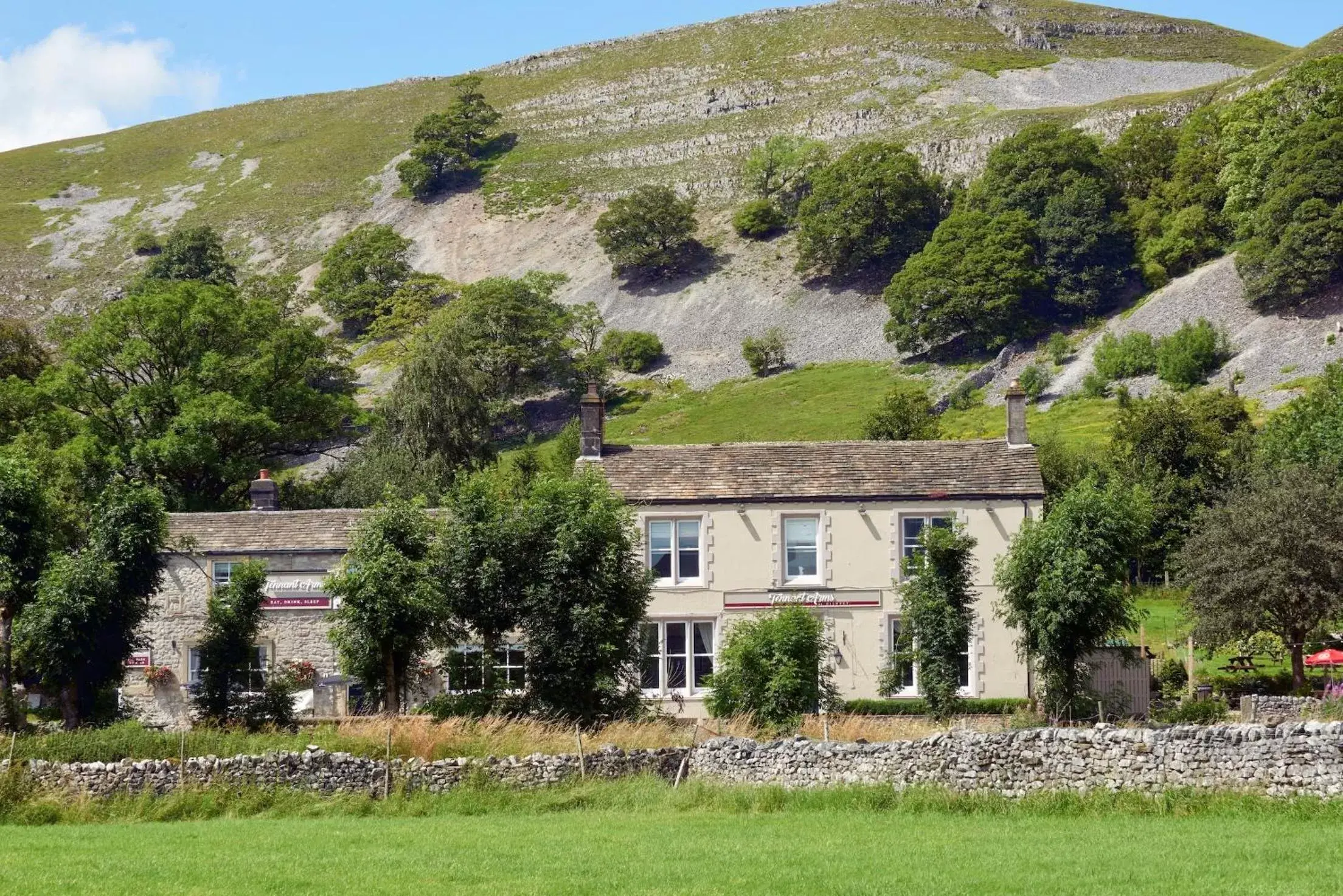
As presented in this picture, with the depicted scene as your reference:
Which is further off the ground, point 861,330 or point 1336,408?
point 861,330

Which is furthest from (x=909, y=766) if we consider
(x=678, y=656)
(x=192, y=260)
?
(x=192, y=260)

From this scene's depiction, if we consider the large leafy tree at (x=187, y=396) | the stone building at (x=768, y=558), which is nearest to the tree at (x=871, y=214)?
the large leafy tree at (x=187, y=396)

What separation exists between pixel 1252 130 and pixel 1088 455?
69.7 metres

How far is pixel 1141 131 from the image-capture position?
14488cm

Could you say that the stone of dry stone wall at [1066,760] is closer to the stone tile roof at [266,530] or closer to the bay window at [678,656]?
the bay window at [678,656]

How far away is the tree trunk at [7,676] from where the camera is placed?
3391 centimetres

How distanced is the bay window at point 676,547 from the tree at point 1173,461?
26.7m

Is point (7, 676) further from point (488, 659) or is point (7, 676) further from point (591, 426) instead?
point (591, 426)

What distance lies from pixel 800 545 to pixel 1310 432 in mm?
32436

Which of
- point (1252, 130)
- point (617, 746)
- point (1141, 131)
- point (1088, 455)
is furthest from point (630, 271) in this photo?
point (617, 746)

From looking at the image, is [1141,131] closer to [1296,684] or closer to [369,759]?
[1296,684]

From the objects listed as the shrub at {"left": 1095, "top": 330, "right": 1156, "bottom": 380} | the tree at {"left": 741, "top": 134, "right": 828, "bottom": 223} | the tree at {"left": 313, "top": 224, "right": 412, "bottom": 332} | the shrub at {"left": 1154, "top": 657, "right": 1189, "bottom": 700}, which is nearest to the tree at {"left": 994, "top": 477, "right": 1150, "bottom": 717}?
the shrub at {"left": 1154, "top": 657, "right": 1189, "bottom": 700}

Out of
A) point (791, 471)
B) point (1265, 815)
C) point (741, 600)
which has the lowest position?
point (1265, 815)

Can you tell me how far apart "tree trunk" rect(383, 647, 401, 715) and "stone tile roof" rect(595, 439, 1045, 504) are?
28.6ft
